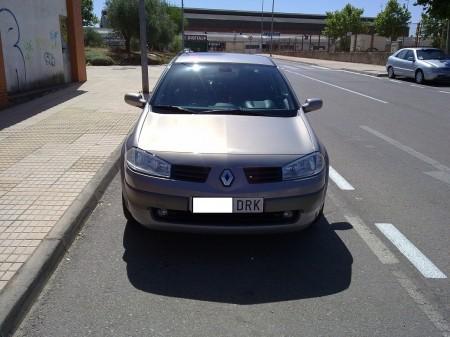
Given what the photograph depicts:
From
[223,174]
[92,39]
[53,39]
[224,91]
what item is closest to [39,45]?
[53,39]

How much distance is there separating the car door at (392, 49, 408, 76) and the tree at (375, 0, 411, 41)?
33945mm

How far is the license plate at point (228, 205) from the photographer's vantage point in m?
3.78

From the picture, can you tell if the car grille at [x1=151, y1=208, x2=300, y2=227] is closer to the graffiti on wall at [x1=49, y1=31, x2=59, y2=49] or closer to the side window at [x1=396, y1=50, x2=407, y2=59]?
the graffiti on wall at [x1=49, y1=31, x2=59, y2=49]

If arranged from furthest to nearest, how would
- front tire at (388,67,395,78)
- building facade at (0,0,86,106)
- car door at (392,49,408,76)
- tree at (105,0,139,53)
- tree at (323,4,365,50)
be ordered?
tree at (323,4,365,50)
tree at (105,0,139,53)
front tire at (388,67,395,78)
car door at (392,49,408,76)
building facade at (0,0,86,106)

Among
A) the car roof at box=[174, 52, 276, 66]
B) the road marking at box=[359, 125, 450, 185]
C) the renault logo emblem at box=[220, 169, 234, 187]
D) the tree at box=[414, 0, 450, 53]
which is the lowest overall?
the road marking at box=[359, 125, 450, 185]

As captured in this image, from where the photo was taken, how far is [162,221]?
3936 millimetres

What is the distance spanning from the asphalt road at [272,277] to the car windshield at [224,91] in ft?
4.06

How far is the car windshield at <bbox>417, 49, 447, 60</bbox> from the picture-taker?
22166 mm

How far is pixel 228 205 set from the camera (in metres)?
3.79

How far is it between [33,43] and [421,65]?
16073 millimetres

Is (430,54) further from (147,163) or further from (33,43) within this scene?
(147,163)

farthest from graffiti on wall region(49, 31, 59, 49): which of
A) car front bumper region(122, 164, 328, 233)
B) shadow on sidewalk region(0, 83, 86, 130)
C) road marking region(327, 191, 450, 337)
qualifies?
car front bumper region(122, 164, 328, 233)

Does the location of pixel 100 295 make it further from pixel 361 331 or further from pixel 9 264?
pixel 361 331

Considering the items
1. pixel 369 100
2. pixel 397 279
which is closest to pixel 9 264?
pixel 397 279
